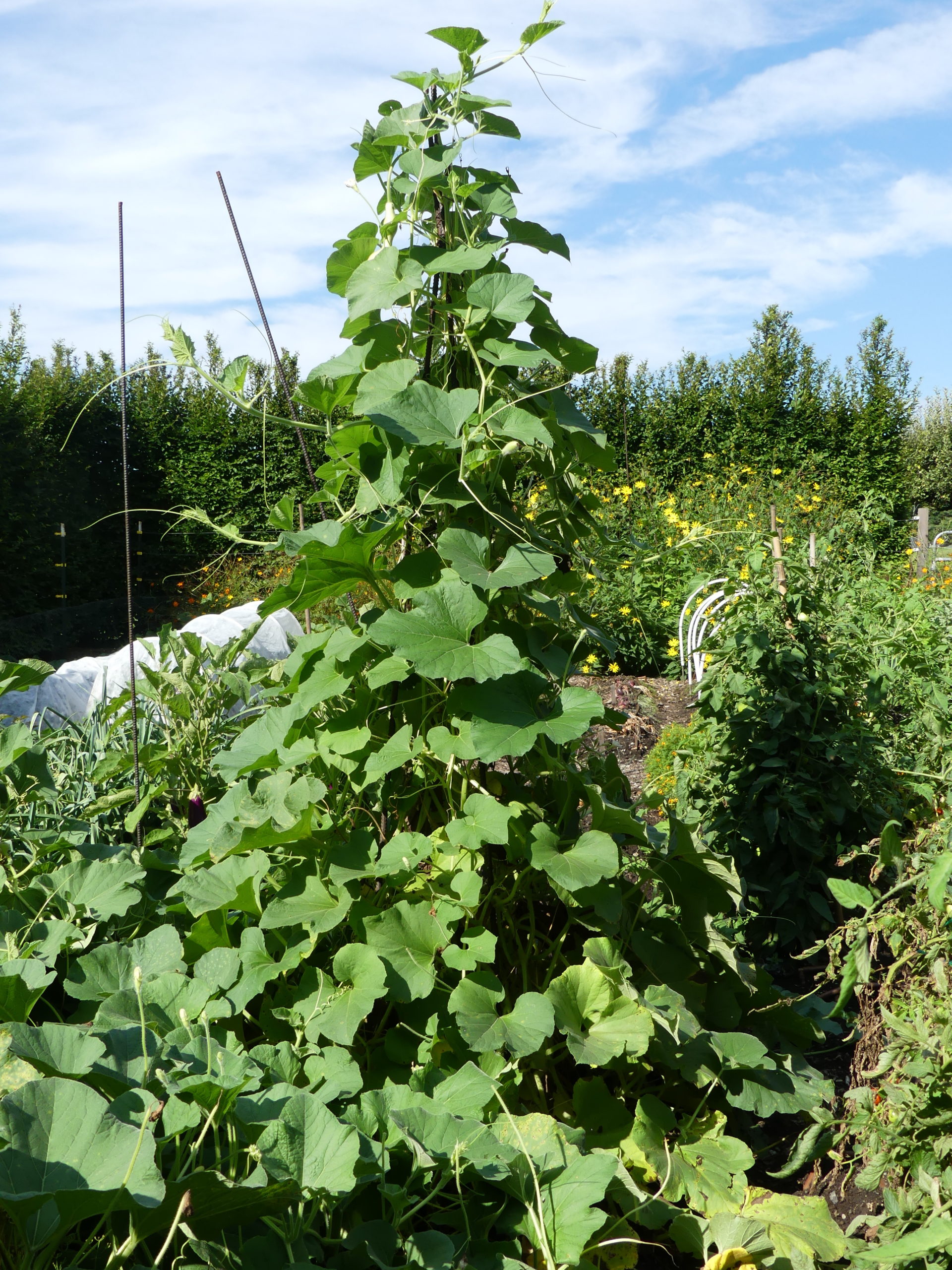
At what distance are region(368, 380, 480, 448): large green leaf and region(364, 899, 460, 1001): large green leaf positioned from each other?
2.12 ft

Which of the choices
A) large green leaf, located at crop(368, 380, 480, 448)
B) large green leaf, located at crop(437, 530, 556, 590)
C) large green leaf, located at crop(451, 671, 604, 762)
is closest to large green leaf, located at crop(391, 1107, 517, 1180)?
large green leaf, located at crop(451, 671, 604, 762)

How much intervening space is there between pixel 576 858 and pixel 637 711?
396 centimetres

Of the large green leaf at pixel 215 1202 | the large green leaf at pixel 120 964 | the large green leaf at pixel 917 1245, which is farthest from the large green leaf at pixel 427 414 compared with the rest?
the large green leaf at pixel 917 1245

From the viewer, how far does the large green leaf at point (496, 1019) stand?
1213mm

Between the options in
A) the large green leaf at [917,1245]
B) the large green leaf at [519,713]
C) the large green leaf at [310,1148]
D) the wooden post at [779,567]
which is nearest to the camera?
the large green leaf at [310,1148]

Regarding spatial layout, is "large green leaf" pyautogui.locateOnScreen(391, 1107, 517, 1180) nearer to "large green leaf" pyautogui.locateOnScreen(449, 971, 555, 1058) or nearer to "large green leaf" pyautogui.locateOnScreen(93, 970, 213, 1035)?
"large green leaf" pyautogui.locateOnScreen(449, 971, 555, 1058)

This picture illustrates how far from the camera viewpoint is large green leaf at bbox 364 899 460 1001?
1285 mm

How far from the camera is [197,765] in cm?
209

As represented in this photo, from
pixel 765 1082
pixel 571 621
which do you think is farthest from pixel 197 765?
pixel 765 1082

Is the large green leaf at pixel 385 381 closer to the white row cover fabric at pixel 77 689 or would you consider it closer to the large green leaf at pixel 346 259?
the large green leaf at pixel 346 259

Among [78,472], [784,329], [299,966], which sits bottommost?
[299,966]

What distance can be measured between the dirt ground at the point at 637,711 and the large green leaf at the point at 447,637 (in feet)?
9.19

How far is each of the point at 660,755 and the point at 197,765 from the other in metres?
2.67

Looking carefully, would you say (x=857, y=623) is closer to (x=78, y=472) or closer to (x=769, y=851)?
(x=769, y=851)
